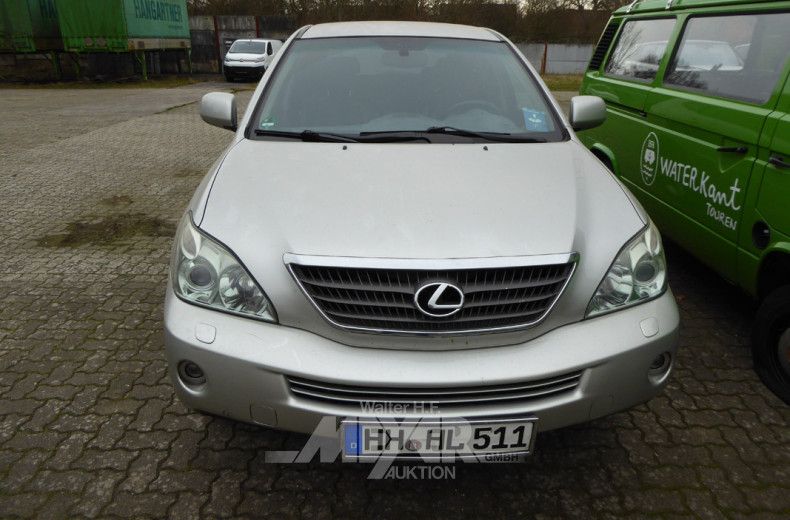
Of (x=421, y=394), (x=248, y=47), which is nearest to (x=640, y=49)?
(x=421, y=394)

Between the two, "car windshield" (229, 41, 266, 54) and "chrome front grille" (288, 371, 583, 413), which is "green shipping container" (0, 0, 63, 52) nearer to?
"car windshield" (229, 41, 266, 54)

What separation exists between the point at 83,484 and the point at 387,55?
8.27 ft

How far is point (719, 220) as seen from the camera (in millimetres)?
3119

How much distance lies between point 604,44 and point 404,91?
110 inches

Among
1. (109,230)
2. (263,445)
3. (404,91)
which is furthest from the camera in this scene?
(109,230)

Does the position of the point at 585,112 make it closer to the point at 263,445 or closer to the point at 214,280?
the point at 214,280

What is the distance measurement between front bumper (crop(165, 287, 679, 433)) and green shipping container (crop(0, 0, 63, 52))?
21574 mm

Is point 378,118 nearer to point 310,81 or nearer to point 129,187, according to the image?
point 310,81

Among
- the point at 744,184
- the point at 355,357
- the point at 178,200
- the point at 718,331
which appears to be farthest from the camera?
the point at 178,200

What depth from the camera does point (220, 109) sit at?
3258 millimetres

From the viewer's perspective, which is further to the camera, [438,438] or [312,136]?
[312,136]

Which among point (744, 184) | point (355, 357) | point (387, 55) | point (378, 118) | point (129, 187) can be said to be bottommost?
point (129, 187)

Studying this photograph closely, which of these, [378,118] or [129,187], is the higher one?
[378,118]

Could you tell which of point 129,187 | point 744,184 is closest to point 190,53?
point 129,187
